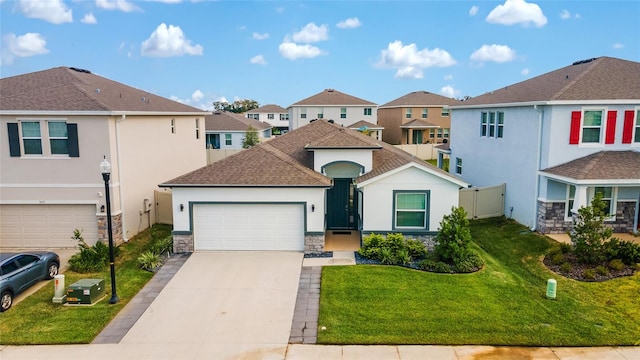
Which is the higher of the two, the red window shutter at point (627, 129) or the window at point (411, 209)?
the red window shutter at point (627, 129)

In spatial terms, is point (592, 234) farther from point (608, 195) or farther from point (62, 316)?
point (62, 316)

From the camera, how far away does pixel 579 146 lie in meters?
18.1

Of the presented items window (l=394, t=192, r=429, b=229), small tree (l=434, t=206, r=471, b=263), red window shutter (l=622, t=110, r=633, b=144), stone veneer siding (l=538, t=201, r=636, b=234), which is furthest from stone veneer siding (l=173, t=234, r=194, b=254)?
red window shutter (l=622, t=110, r=633, b=144)

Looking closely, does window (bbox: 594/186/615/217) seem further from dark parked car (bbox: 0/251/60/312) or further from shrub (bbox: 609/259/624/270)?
dark parked car (bbox: 0/251/60/312)

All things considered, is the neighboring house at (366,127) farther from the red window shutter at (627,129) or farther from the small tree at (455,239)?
the small tree at (455,239)

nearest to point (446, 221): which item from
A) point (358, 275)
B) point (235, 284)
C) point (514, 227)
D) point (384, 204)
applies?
point (384, 204)

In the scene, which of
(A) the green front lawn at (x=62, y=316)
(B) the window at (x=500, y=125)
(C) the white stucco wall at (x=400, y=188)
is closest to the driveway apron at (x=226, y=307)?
(A) the green front lawn at (x=62, y=316)

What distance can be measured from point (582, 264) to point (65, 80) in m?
19.7

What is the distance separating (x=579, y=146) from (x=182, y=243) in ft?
49.5

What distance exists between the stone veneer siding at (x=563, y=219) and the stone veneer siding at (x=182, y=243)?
13122 mm

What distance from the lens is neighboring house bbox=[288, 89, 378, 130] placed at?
50812 millimetres

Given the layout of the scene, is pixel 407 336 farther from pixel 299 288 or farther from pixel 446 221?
pixel 446 221

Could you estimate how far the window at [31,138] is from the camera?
1723 cm

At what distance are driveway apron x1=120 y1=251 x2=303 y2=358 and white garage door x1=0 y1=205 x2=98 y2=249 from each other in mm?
4697
